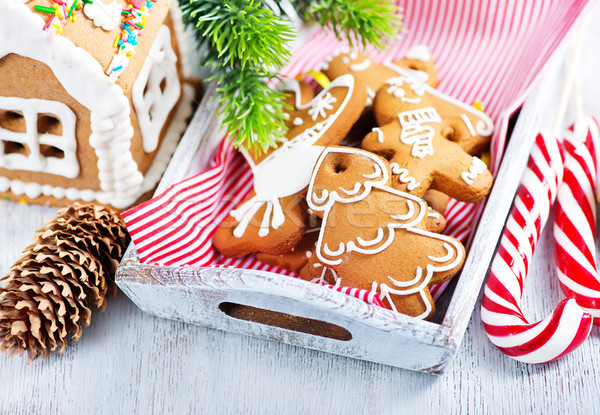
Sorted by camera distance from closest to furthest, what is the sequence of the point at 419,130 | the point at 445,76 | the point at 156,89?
the point at 419,130 → the point at 156,89 → the point at 445,76

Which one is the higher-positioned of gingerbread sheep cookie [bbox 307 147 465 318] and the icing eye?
the icing eye

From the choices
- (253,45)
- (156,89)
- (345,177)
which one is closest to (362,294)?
(345,177)

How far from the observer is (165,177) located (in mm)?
1193

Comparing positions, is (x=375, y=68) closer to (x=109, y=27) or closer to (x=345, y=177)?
(x=345, y=177)

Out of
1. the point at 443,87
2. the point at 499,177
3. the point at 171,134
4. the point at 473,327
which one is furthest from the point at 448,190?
the point at 171,134

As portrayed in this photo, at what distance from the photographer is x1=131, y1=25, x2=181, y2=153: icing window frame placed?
1178 millimetres

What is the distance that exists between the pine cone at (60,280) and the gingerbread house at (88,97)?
4.6 inches

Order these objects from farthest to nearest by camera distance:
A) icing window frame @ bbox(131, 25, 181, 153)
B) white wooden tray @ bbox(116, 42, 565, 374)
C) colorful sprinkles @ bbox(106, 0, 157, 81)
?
icing window frame @ bbox(131, 25, 181, 153)
colorful sprinkles @ bbox(106, 0, 157, 81)
white wooden tray @ bbox(116, 42, 565, 374)

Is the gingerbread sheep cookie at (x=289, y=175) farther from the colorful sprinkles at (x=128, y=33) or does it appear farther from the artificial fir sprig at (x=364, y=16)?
the colorful sprinkles at (x=128, y=33)

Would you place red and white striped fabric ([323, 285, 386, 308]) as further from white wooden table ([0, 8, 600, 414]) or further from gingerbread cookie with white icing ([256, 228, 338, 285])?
white wooden table ([0, 8, 600, 414])

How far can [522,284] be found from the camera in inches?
45.4

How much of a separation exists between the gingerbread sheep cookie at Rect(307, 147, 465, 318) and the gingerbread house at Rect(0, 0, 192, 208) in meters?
0.40

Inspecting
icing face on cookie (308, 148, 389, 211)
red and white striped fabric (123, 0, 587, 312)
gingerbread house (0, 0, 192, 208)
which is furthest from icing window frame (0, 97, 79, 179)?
icing face on cookie (308, 148, 389, 211)

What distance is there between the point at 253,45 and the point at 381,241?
0.43 meters
